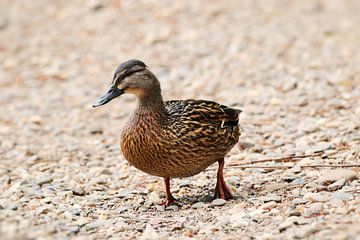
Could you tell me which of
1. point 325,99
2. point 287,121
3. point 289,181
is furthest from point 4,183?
point 325,99

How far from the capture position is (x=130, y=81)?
679 cm

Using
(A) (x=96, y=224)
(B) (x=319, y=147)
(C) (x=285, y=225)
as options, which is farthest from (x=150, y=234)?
(B) (x=319, y=147)

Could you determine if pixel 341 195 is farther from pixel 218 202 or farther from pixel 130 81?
pixel 130 81

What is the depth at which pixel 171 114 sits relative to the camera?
694 centimetres

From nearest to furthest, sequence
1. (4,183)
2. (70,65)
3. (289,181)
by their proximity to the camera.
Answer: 1. (289,181)
2. (4,183)
3. (70,65)

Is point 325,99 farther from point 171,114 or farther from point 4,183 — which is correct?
point 4,183

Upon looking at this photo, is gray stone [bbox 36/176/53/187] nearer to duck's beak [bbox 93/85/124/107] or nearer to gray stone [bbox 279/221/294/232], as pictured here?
duck's beak [bbox 93/85/124/107]

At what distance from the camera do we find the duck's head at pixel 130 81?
22.2 feet

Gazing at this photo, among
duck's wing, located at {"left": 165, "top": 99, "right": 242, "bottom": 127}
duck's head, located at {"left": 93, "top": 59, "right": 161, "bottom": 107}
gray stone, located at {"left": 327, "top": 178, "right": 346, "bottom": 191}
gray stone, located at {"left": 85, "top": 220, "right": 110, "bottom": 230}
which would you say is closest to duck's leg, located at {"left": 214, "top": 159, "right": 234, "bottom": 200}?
duck's wing, located at {"left": 165, "top": 99, "right": 242, "bottom": 127}

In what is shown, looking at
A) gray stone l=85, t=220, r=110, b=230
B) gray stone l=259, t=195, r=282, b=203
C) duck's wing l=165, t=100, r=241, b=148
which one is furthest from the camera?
duck's wing l=165, t=100, r=241, b=148

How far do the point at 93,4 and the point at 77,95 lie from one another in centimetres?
416

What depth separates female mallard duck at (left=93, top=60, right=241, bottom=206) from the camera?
6654 mm

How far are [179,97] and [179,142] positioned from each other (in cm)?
454

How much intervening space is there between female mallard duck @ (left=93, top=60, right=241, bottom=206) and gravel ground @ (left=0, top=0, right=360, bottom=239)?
1.28ft
